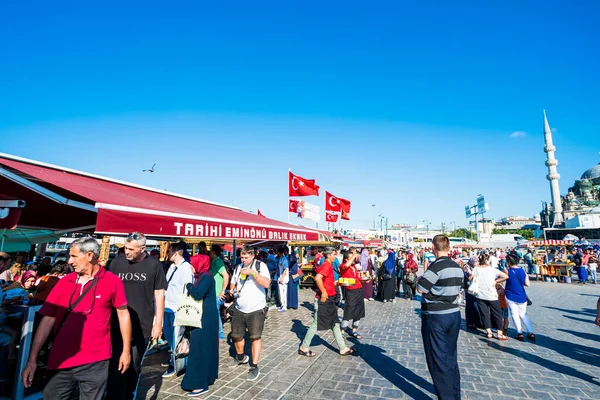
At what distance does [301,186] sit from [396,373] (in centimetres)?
1173

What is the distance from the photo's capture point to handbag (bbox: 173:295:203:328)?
405 centimetres

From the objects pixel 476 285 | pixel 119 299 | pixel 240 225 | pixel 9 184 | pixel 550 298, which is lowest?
pixel 550 298

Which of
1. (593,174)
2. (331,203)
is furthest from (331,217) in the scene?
(593,174)

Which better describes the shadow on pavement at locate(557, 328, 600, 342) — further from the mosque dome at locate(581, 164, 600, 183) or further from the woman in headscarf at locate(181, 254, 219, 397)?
the mosque dome at locate(581, 164, 600, 183)

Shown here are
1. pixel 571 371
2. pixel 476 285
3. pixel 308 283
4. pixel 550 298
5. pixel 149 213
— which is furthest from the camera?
pixel 308 283

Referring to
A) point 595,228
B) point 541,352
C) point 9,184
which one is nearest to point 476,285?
point 541,352

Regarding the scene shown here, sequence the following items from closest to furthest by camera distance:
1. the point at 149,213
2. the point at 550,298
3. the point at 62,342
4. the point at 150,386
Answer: the point at 62,342 < the point at 149,213 < the point at 150,386 < the point at 550,298

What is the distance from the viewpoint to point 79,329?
8.18ft

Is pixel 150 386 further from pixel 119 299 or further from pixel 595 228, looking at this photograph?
pixel 595 228

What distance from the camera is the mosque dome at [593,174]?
311 ft

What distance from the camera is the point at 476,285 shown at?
271 inches

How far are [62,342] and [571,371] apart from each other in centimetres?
669

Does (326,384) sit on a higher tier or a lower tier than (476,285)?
lower

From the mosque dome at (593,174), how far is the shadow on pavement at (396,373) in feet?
409
